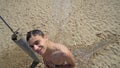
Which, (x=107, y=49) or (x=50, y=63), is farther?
(x=107, y=49)

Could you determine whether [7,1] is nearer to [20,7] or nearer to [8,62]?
[20,7]

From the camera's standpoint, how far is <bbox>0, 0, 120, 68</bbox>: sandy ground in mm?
2096

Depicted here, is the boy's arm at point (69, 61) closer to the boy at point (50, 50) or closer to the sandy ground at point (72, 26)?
the boy at point (50, 50)

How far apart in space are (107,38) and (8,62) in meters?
1.06

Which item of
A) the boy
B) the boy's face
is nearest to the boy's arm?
the boy

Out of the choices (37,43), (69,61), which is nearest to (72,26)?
(69,61)

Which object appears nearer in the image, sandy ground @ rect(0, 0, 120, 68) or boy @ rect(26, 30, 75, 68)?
boy @ rect(26, 30, 75, 68)

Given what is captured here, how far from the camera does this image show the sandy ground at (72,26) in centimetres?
210

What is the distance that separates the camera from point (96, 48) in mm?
2139

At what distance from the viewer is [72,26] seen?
2463mm

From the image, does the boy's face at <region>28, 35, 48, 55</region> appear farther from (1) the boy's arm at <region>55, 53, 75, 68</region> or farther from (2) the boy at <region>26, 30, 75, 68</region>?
(1) the boy's arm at <region>55, 53, 75, 68</region>

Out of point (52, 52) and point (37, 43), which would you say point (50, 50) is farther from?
point (37, 43)

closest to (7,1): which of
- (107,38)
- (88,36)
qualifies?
(88,36)

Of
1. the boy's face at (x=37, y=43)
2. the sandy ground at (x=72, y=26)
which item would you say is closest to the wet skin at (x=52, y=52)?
the boy's face at (x=37, y=43)
